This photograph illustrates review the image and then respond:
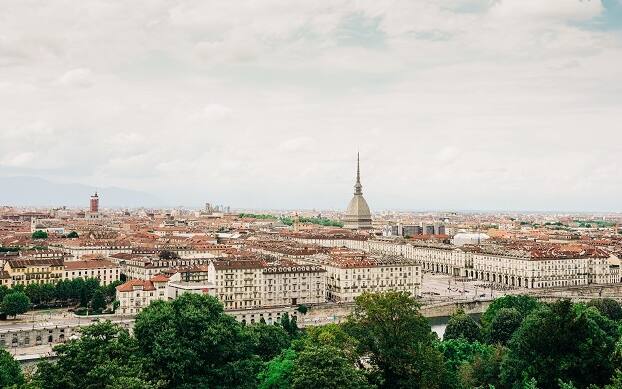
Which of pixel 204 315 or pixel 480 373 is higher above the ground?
pixel 204 315

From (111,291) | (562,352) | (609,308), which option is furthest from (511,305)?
(111,291)

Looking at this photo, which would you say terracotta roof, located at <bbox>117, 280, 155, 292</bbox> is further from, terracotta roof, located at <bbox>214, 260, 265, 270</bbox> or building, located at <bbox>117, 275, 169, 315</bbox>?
terracotta roof, located at <bbox>214, 260, 265, 270</bbox>

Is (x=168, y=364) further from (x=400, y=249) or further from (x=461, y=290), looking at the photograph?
(x=400, y=249)

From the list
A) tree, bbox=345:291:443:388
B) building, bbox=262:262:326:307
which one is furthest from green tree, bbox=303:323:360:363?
building, bbox=262:262:326:307

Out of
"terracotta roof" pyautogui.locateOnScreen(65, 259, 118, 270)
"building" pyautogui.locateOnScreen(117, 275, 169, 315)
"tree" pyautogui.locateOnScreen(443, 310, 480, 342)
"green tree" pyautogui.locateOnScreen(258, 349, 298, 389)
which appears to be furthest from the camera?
"terracotta roof" pyautogui.locateOnScreen(65, 259, 118, 270)

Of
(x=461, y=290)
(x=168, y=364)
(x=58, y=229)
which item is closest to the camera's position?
(x=168, y=364)

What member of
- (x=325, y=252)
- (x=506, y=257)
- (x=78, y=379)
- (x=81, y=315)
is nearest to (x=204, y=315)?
(x=78, y=379)

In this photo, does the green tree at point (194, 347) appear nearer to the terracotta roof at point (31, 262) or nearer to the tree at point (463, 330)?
the tree at point (463, 330)
